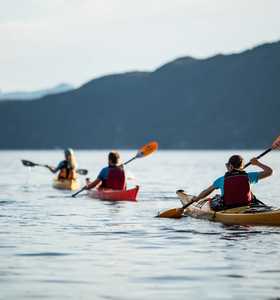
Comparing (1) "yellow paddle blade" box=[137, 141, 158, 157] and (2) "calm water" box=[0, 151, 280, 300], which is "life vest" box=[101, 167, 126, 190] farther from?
(2) "calm water" box=[0, 151, 280, 300]

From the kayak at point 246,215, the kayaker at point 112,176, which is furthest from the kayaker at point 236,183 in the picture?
the kayaker at point 112,176

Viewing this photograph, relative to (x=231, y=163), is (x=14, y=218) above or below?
below

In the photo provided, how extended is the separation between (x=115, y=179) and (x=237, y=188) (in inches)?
344

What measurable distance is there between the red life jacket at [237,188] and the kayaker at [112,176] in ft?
24.3

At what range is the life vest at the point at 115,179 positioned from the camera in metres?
25.6

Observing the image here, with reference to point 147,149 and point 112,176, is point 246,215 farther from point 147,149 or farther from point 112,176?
point 147,149

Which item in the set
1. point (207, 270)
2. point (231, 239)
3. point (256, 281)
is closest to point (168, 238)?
point (231, 239)

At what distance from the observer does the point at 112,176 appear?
25.9 meters

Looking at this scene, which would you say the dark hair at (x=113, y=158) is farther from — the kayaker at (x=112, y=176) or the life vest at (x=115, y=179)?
the life vest at (x=115, y=179)

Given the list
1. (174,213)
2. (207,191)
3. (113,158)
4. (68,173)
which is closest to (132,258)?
(207,191)

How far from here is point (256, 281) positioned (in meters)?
11.1

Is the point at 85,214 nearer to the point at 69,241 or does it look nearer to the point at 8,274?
the point at 69,241

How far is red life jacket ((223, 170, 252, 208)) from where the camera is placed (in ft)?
57.4

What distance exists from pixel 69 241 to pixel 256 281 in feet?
16.7
